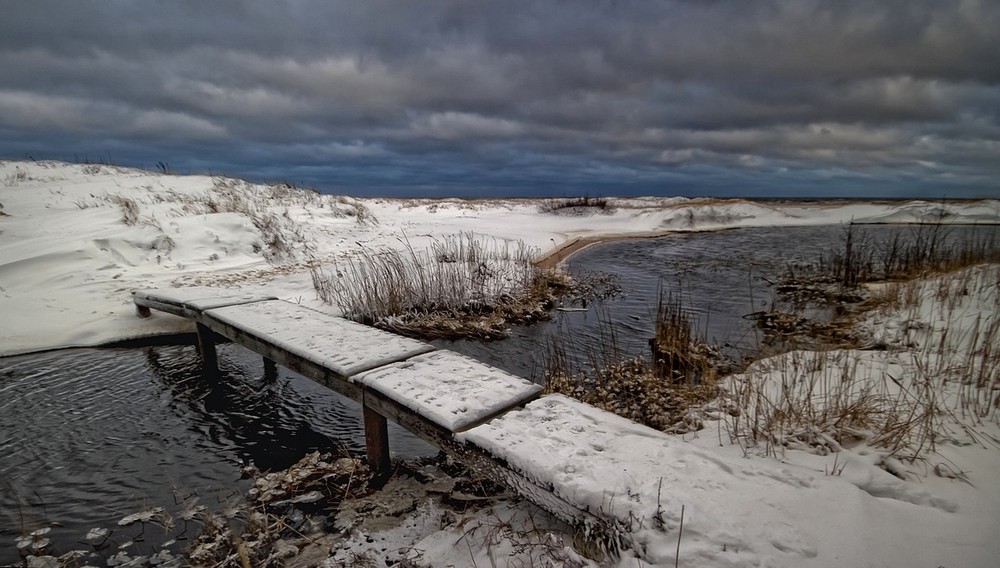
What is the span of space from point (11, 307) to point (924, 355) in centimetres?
1076

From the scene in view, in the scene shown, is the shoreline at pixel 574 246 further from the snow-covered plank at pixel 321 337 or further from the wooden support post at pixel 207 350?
the wooden support post at pixel 207 350

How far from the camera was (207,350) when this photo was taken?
192 inches

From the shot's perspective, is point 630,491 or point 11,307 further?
point 11,307

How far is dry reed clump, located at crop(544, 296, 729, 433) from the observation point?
12.2 ft

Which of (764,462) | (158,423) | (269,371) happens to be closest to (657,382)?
(764,462)

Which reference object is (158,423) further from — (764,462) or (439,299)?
(764,462)

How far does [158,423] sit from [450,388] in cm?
298

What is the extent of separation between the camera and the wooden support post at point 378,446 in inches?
116

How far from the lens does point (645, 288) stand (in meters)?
9.38

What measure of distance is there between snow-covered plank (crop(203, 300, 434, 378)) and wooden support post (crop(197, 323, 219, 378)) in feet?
1.13

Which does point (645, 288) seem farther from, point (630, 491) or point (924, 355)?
point (630, 491)

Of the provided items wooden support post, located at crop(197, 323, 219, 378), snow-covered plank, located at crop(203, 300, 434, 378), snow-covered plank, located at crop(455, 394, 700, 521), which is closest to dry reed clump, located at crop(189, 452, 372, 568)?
snow-covered plank, located at crop(203, 300, 434, 378)

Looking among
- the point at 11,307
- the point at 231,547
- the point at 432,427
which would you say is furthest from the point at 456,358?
the point at 11,307

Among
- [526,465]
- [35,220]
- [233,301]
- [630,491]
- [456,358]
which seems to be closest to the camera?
[630,491]
